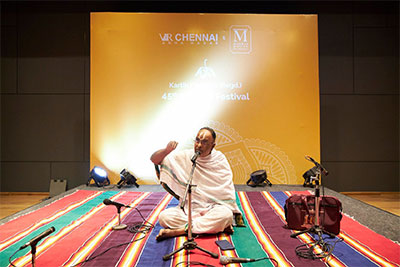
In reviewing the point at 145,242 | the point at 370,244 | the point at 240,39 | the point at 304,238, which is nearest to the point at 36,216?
the point at 145,242

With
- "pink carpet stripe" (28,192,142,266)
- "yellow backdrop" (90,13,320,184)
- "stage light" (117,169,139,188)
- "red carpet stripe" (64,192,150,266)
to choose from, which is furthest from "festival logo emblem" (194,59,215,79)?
"red carpet stripe" (64,192,150,266)

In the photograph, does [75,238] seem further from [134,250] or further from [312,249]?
[312,249]

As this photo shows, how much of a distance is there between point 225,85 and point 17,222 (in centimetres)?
366

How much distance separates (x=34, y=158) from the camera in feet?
16.9

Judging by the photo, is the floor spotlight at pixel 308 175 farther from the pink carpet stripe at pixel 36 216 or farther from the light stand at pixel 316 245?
the pink carpet stripe at pixel 36 216

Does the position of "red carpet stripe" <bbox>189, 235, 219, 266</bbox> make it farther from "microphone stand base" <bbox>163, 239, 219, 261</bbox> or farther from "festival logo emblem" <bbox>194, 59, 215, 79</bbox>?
"festival logo emblem" <bbox>194, 59, 215, 79</bbox>

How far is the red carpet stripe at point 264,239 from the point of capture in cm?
194

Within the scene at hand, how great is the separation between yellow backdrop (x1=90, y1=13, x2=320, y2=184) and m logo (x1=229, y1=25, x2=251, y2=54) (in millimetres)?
18

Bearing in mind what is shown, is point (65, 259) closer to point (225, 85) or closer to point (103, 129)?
point (103, 129)

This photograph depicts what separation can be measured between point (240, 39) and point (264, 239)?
148 inches

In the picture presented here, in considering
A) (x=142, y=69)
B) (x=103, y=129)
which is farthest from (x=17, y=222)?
(x=142, y=69)

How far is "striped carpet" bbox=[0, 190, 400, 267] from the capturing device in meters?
1.90

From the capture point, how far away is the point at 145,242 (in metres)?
2.22

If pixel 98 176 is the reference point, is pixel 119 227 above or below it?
below
